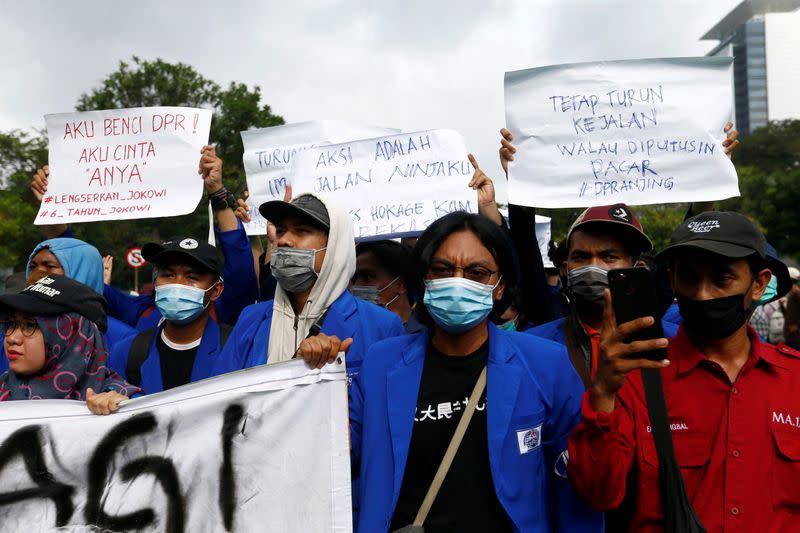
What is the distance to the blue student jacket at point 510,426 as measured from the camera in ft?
7.63

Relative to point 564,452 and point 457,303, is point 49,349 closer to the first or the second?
point 457,303

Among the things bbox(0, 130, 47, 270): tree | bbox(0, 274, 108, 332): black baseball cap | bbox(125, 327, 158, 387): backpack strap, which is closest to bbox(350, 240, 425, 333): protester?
bbox(125, 327, 158, 387): backpack strap

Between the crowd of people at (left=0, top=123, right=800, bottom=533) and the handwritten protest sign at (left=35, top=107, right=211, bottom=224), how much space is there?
1.80 meters

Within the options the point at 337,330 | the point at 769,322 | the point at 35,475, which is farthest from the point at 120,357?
the point at 769,322

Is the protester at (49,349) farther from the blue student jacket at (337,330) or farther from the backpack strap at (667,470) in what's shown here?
the backpack strap at (667,470)

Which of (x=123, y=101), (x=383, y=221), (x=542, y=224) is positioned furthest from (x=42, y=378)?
(x=123, y=101)

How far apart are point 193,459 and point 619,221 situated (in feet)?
6.08

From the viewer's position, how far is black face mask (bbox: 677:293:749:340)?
2422mm

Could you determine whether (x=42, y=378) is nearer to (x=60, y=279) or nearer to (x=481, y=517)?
(x=60, y=279)

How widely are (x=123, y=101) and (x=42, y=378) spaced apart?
1566 inches

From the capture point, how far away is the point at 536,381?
8.09 feet

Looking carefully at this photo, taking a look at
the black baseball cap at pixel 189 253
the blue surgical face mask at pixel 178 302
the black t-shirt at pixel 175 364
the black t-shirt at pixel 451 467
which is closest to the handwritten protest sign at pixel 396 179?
the black baseball cap at pixel 189 253

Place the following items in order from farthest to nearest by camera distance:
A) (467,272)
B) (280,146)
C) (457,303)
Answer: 1. (280,146)
2. (467,272)
3. (457,303)

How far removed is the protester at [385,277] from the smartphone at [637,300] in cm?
276
